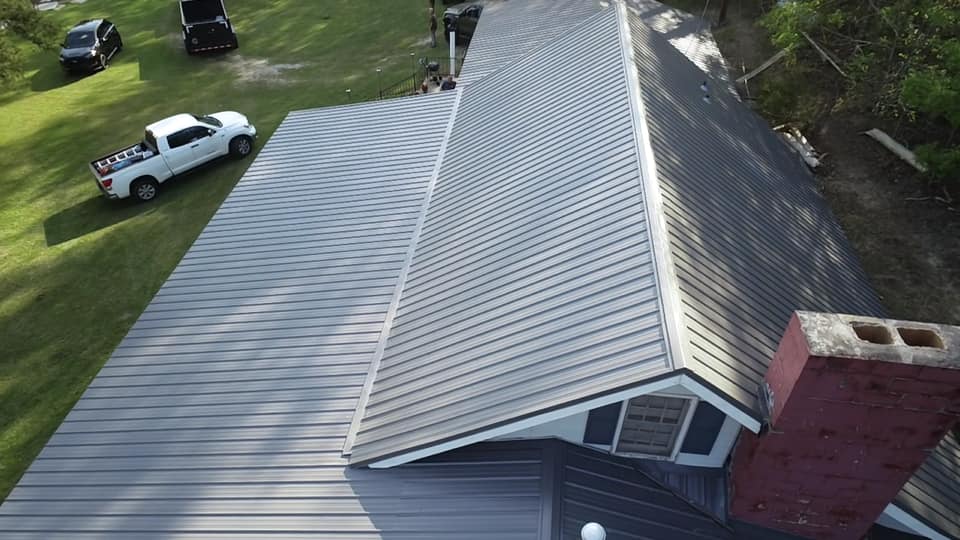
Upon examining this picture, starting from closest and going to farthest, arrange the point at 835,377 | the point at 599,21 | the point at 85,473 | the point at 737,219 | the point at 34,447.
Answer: the point at 835,377 < the point at 85,473 < the point at 737,219 < the point at 34,447 < the point at 599,21

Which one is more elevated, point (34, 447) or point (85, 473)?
point (85, 473)

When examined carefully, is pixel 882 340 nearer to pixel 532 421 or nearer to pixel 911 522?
pixel 911 522

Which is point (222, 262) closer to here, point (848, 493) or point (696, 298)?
point (696, 298)

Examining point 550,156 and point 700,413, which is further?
point 550,156

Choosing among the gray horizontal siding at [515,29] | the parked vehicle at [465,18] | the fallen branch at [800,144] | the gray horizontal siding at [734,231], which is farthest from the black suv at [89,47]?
the fallen branch at [800,144]

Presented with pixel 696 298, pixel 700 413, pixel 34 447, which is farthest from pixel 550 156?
pixel 34 447

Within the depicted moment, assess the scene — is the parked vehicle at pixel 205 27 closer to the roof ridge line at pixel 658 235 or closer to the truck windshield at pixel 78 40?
the truck windshield at pixel 78 40
